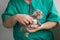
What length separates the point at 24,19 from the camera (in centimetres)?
71

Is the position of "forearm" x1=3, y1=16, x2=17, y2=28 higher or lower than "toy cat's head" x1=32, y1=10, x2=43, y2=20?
lower

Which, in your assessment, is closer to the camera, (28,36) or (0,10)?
(28,36)

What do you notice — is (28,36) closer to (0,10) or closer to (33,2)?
(33,2)

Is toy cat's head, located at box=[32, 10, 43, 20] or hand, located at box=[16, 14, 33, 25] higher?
toy cat's head, located at box=[32, 10, 43, 20]

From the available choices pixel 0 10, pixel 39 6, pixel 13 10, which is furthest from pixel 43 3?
pixel 0 10

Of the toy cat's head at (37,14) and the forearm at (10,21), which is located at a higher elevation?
the toy cat's head at (37,14)

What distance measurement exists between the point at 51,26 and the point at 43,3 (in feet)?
0.38

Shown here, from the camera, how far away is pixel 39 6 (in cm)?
77

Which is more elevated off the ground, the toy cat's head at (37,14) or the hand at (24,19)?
the toy cat's head at (37,14)

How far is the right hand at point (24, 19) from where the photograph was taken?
0.71 metres

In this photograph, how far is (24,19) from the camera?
71 cm

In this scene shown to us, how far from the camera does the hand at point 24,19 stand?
27.8 inches

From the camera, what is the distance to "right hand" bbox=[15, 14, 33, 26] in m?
0.71

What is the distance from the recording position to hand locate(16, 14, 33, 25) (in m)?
0.71
